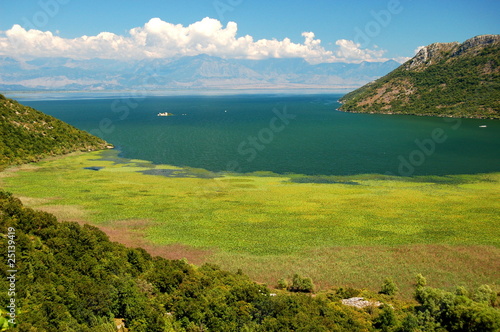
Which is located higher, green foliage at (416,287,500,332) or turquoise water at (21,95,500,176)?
turquoise water at (21,95,500,176)

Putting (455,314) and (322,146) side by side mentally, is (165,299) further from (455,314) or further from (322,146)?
(322,146)

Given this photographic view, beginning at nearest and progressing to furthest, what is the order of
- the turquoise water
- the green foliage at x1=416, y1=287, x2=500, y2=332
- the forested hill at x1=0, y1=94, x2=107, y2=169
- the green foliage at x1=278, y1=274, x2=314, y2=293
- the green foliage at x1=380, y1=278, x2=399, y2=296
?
the green foliage at x1=416, y1=287, x2=500, y2=332 < the green foliage at x1=380, y1=278, x2=399, y2=296 < the green foliage at x1=278, y1=274, x2=314, y2=293 < the turquoise water < the forested hill at x1=0, y1=94, x2=107, y2=169

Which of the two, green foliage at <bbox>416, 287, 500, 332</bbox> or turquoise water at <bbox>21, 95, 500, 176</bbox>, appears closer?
green foliage at <bbox>416, 287, 500, 332</bbox>

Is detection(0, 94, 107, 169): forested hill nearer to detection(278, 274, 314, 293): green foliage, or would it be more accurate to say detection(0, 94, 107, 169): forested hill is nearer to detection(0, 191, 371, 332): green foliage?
detection(0, 191, 371, 332): green foliage

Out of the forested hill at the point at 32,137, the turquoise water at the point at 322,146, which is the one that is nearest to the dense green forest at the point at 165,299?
the turquoise water at the point at 322,146

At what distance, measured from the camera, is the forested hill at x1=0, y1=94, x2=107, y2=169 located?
3509 inches

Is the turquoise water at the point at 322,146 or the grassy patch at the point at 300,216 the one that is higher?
the turquoise water at the point at 322,146

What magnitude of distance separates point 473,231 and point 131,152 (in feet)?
284

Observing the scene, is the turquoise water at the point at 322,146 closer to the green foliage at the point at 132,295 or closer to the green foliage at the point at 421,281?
the green foliage at the point at 421,281

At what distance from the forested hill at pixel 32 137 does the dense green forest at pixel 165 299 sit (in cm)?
6430

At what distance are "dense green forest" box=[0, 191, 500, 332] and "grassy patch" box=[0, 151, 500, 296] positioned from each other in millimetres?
6215

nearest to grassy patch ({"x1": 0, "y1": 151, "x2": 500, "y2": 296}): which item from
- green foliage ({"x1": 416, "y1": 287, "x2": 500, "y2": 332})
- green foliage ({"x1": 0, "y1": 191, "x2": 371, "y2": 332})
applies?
green foliage ({"x1": 416, "y1": 287, "x2": 500, "y2": 332})

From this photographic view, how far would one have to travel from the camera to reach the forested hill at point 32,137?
8912 cm

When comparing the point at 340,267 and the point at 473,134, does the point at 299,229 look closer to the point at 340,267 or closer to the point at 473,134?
the point at 340,267
